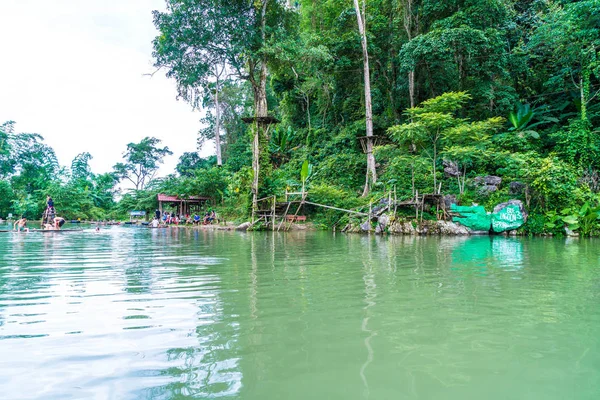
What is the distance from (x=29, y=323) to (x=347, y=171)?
782 inches

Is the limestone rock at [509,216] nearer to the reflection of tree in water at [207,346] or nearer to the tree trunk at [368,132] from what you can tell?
the tree trunk at [368,132]

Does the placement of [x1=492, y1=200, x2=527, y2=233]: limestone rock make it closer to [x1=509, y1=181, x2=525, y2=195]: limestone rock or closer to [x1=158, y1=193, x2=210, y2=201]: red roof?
→ [x1=509, y1=181, x2=525, y2=195]: limestone rock

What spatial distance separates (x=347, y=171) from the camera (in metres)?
21.8

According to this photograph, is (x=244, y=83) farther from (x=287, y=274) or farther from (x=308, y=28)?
(x=287, y=274)

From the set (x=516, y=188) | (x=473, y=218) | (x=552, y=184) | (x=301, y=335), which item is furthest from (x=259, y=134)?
(x=301, y=335)

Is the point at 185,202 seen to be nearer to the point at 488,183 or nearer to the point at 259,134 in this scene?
the point at 259,134

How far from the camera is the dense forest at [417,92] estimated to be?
14.9 m

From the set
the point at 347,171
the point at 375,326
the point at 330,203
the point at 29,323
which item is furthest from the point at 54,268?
the point at 347,171

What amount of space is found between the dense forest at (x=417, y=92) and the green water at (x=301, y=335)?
36.5 ft

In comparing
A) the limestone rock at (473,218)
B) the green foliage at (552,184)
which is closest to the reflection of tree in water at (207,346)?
the limestone rock at (473,218)

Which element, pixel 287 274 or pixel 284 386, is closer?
pixel 284 386

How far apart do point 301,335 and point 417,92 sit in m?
22.3

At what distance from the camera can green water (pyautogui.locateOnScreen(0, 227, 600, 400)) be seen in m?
1.71

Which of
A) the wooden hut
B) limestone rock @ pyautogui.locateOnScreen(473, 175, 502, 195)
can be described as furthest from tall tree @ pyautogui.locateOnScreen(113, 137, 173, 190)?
limestone rock @ pyautogui.locateOnScreen(473, 175, 502, 195)
